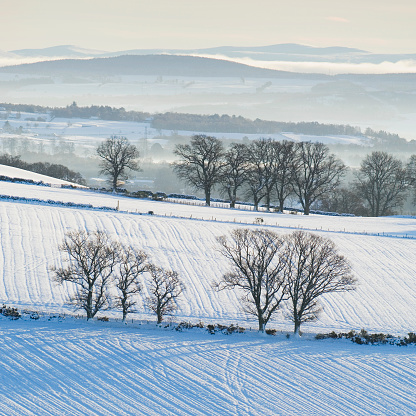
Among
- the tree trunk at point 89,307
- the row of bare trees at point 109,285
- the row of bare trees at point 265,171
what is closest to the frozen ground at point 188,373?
the tree trunk at point 89,307

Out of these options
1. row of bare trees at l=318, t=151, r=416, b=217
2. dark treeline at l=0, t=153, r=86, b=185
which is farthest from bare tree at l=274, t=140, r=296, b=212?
dark treeline at l=0, t=153, r=86, b=185

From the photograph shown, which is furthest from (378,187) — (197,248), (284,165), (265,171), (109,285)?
(109,285)

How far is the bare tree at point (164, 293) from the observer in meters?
42.0

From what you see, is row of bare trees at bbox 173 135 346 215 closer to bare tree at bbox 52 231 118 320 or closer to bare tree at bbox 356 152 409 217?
bare tree at bbox 356 152 409 217

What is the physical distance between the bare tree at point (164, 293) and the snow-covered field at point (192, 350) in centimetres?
93

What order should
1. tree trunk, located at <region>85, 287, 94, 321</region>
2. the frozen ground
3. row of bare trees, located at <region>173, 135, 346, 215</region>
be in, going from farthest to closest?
row of bare trees, located at <region>173, 135, 346, 215</region> → tree trunk, located at <region>85, 287, 94, 321</region> → the frozen ground

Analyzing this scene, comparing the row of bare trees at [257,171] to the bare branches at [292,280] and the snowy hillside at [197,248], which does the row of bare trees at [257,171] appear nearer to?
the snowy hillside at [197,248]

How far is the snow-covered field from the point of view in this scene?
31297 millimetres

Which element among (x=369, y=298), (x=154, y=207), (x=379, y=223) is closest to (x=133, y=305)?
(x=369, y=298)

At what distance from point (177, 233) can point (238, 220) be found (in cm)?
975

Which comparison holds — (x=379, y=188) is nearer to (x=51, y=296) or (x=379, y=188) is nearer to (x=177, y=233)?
(x=177, y=233)

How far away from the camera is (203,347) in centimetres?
3794

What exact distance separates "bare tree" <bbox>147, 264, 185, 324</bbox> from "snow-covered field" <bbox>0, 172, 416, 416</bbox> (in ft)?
3.06

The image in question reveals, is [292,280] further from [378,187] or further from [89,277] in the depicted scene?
[378,187]
